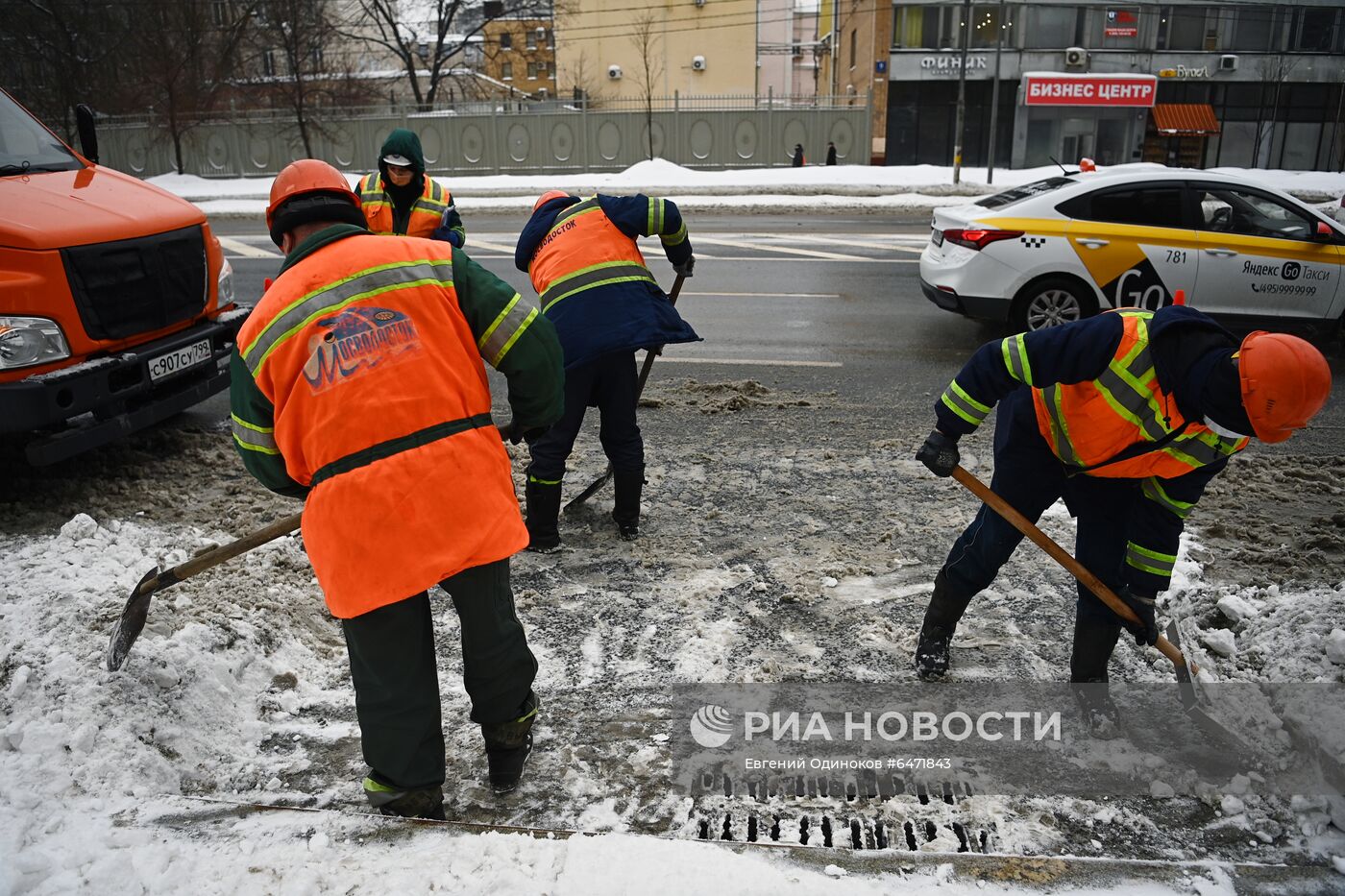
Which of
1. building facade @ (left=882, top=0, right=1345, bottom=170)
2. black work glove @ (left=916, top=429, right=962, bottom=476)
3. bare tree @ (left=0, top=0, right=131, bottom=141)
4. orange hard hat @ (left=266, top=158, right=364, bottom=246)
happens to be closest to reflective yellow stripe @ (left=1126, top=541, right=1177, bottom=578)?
black work glove @ (left=916, top=429, right=962, bottom=476)

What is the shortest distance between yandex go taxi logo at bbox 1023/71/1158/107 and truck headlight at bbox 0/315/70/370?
3381 centimetres

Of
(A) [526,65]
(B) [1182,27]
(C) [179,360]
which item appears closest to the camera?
(C) [179,360]

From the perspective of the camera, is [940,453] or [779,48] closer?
[940,453]

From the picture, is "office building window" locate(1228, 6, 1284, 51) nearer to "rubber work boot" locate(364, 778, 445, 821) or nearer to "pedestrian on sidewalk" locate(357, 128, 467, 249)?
"pedestrian on sidewalk" locate(357, 128, 467, 249)

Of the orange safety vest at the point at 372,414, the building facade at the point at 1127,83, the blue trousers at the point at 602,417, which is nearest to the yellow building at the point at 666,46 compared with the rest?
the building facade at the point at 1127,83

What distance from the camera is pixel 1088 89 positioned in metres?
33.1

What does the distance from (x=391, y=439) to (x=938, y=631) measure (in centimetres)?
217

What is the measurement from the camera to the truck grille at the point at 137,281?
4930 mm

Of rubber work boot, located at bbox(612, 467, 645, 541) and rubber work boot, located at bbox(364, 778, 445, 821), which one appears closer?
rubber work boot, located at bbox(364, 778, 445, 821)

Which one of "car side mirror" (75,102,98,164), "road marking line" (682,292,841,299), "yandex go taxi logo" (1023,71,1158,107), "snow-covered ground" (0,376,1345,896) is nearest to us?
"snow-covered ground" (0,376,1345,896)

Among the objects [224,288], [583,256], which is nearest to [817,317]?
[583,256]

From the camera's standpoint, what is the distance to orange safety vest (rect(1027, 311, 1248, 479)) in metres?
3.02

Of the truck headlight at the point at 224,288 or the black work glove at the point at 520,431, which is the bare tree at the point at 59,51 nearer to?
the truck headlight at the point at 224,288

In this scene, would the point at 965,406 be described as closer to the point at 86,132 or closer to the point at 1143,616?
the point at 1143,616
